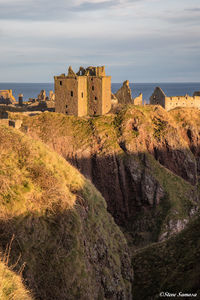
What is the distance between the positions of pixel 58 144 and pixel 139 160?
11.2 meters

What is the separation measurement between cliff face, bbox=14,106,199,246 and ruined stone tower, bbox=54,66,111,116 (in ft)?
13.5

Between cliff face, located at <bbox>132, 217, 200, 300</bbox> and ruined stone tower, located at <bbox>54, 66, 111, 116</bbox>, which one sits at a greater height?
ruined stone tower, located at <bbox>54, 66, 111, 116</bbox>

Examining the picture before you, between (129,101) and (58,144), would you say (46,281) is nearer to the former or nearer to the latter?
(58,144)

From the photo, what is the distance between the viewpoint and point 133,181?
47.5 metres

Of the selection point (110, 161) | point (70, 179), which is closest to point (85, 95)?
point (110, 161)

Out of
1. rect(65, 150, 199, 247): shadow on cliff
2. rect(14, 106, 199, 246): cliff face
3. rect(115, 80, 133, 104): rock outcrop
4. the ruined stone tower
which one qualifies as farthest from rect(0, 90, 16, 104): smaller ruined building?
rect(65, 150, 199, 247): shadow on cliff

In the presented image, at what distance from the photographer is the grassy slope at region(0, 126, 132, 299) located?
46.5 ft

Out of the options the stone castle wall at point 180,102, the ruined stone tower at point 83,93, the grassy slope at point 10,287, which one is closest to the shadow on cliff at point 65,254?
the grassy slope at point 10,287

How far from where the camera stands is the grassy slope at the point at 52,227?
14188 millimetres

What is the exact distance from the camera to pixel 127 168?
47750 millimetres

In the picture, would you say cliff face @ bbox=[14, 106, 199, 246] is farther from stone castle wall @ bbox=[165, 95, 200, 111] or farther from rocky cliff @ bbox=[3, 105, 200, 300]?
stone castle wall @ bbox=[165, 95, 200, 111]

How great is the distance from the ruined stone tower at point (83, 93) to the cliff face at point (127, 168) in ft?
13.5

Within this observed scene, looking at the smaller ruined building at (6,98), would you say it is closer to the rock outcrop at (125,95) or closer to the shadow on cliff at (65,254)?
the rock outcrop at (125,95)

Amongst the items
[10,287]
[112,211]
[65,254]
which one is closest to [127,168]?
[112,211]
